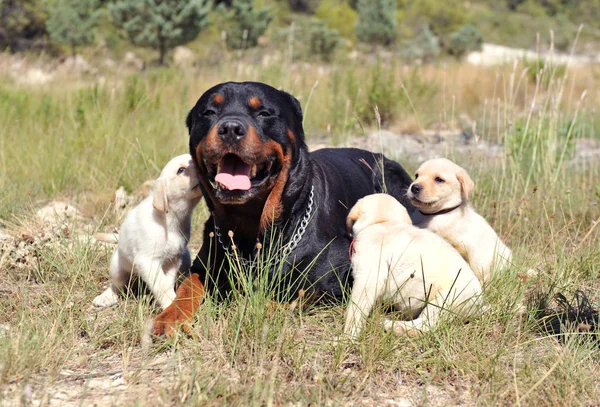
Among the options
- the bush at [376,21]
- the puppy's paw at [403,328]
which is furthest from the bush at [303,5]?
the puppy's paw at [403,328]

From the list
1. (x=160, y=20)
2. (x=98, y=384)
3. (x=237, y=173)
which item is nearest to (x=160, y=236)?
(x=237, y=173)

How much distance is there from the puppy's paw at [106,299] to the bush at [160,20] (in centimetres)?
1839

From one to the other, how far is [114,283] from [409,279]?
5.87ft

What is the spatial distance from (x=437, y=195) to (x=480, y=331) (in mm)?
999

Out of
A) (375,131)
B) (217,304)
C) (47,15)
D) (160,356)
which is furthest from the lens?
(47,15)

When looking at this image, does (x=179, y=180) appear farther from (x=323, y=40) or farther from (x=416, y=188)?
(x=323, y=40)

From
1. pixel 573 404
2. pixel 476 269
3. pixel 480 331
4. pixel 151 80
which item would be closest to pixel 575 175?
pixel 476 269

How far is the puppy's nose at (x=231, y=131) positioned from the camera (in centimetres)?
321

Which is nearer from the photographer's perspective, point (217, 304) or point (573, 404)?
point (573, 404)

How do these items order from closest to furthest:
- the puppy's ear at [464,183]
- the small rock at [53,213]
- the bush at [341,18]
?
the puppy's ear at [464,183]
the small rock at [53,213]
the bush at [341,18]

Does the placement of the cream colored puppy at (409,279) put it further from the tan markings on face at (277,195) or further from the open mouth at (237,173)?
the open mouth at (237,173)

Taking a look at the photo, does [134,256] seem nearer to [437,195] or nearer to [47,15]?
[437,195]

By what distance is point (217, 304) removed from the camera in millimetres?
3461

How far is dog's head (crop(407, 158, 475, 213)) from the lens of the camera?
12.5 ft
